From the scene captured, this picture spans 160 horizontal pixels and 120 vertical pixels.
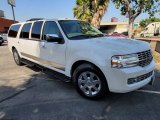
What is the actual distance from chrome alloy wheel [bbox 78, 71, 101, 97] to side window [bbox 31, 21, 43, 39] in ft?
7.24

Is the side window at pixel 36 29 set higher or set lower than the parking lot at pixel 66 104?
higher

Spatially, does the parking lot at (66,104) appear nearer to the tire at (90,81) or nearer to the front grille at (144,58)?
the tire at (90,81)

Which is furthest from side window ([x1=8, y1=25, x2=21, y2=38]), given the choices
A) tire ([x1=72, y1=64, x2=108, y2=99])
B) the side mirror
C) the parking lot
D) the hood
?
the hood

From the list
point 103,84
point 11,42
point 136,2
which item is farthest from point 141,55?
point 136,2

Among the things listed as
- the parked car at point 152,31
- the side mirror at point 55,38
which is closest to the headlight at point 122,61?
the side mirror at point 55,38

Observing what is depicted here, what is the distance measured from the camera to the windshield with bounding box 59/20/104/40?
18.0 ft

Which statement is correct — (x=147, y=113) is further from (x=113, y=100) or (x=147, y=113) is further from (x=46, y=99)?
(x=46, y=99)

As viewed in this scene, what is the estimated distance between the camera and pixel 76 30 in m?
5.77

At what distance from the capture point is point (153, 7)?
14.1 m

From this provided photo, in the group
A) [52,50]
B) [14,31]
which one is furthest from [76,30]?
[14,31]

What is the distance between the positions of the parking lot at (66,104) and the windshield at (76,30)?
119 cm

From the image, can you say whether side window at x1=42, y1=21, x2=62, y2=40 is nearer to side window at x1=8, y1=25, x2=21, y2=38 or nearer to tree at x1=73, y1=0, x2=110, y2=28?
side window at x1=8, y1=25, x2=21, y2=38

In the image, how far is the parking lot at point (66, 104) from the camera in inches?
166

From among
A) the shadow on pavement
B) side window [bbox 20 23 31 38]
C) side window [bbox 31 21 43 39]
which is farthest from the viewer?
side window [bbox 20 23 31 38]
